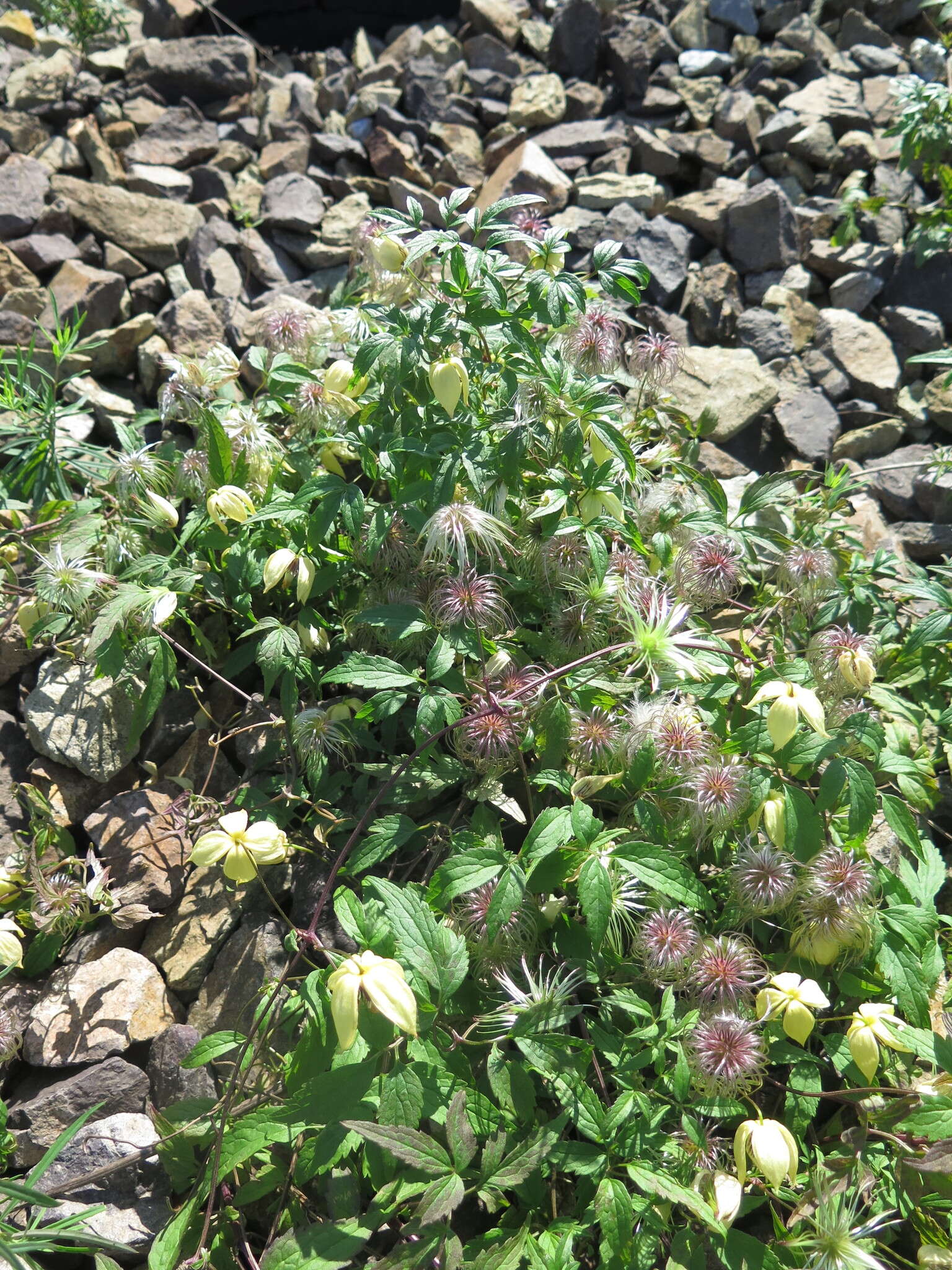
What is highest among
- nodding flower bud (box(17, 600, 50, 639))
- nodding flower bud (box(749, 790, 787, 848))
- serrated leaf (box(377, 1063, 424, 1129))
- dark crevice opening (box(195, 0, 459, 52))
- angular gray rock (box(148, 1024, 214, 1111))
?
dark crevice opening (box(195, 0, 459, 52))

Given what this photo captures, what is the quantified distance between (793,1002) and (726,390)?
1.97 meters

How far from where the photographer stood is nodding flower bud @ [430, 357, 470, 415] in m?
2.00

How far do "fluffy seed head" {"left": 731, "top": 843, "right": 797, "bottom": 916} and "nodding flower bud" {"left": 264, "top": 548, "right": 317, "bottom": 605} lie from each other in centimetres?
110

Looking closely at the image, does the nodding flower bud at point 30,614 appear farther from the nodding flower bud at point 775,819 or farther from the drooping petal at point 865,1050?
the drooping petal at point 865,1050

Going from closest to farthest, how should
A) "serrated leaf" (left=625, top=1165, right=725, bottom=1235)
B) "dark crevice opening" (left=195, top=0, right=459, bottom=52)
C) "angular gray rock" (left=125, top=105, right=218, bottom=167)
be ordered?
"serrated leaf" (left=625, top=1165, right=725, bottom=1235) < "angular gray rock" (left=125, top=105, right=218, bottom=167) < "dark crevice opening" (left=195, top=0, right=459, bottom=52)

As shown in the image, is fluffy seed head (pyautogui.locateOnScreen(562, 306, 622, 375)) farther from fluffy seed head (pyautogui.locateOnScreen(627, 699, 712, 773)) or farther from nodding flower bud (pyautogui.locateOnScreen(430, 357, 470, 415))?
fluffy seed head (pyautogui.locateOnScreen(627, 699, 712, 773))

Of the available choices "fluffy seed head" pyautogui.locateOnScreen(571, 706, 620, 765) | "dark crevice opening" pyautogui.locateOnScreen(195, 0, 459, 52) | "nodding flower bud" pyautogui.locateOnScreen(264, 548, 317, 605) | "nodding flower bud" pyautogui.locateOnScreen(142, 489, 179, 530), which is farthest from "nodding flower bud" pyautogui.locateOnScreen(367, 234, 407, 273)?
"dark crevice opening" pyautogui.locateOnScreen(195, 0, 459, 52)

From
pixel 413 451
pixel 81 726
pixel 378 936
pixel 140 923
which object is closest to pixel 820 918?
pixel 378 936

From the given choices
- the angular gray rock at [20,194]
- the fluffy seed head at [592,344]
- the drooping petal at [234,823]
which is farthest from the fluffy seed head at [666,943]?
the angular gray rock at [20,194]

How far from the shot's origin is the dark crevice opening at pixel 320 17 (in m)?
4.47

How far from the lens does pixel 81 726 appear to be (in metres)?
2.41

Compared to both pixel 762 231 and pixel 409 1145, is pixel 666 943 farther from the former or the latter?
pixel 762 231

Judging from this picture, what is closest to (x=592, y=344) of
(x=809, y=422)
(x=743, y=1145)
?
(x=809, y=422)

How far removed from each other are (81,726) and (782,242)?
287 centimetres
